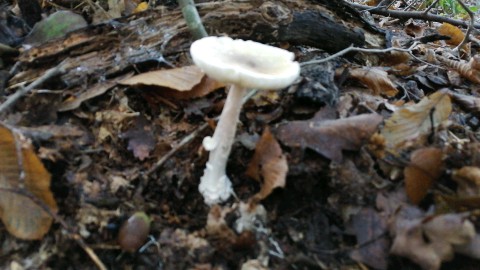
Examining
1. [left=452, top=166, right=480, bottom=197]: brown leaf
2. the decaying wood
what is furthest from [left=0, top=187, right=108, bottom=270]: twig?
[left=452, top=166, right=480, bottom=197]: brown leaf

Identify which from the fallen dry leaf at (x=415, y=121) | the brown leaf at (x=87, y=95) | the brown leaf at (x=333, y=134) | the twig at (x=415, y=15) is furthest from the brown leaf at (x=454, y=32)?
the brown leaf at (x=87, y=95)

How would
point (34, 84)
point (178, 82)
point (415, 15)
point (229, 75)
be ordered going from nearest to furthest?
point (229, 75)
point (34, 84)
point (178, 82)
point (415, 15)

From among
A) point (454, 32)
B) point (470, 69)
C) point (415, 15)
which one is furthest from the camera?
point (415, 15)

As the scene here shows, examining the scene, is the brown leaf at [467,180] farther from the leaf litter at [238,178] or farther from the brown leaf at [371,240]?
the brown leaf at [371,240]

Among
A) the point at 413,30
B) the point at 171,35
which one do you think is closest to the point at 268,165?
the point at 171,35

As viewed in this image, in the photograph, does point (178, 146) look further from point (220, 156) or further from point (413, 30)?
point (413, 30)

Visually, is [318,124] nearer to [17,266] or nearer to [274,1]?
[274,1]

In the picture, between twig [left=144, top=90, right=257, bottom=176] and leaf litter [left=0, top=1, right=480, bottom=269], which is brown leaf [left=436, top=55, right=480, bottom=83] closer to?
leaf litter [left=0, top=1, right=480, bottom=269]

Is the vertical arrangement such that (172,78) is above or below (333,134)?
above
